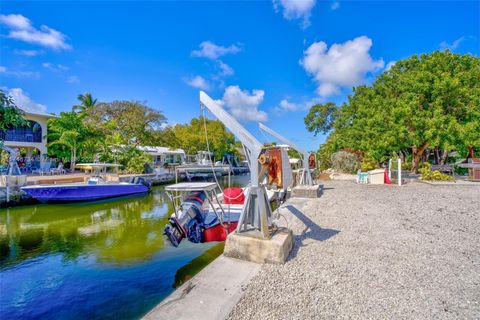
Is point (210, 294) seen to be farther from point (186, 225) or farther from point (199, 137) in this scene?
point (199, 137)

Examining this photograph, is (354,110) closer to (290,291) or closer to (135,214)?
(135,214)

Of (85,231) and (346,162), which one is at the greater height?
(346,162)

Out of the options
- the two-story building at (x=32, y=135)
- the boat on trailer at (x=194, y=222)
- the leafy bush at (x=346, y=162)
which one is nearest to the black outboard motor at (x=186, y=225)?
the boat on trailer at (x=194, y=222)

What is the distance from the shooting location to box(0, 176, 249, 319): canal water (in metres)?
4.98

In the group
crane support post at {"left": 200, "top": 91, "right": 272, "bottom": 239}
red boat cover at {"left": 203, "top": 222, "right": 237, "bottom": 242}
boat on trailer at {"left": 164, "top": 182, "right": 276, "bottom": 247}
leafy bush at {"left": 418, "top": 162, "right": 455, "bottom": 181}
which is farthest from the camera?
leafy bush at {"left": 418, "top": 162, "right": 455, "bottom": 181}

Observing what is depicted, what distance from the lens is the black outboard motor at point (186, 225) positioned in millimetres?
6555

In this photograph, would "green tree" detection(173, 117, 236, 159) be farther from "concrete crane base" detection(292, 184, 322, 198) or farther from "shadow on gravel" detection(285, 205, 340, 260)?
"shadow on gravel" detection(285, 205, 340, 260)

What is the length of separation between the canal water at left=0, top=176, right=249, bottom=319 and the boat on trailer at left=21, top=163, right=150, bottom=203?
2180 mm

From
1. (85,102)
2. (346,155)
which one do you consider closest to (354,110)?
(346,155)

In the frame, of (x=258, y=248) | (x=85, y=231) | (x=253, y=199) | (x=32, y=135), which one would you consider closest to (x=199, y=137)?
(x=32, y=135)

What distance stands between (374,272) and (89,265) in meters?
7.20

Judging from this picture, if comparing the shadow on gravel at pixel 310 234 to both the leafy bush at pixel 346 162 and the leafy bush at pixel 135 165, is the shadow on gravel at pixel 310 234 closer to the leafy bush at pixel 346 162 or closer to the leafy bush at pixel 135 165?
the leafy bush at pixel 346 162

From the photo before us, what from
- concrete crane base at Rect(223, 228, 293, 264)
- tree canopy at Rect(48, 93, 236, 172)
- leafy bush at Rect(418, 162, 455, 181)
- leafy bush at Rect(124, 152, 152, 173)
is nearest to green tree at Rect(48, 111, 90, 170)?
tree canopy at Rect(48, 93, 236, 172)

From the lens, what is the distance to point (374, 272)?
12.5 feet
